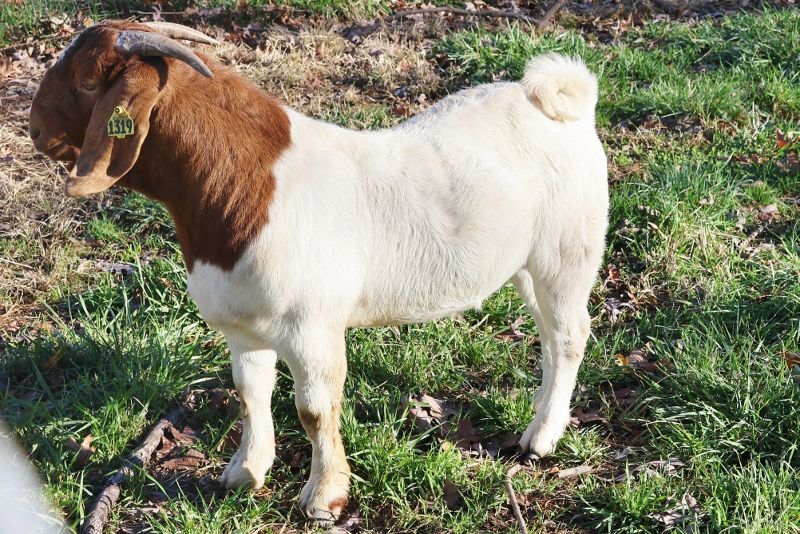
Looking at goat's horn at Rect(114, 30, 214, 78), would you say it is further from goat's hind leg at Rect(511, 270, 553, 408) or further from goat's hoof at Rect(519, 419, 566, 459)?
goat's hoof at Rect(519, 419, 566, 459)

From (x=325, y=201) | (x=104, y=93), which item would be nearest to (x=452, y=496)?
(x=325, y=201)

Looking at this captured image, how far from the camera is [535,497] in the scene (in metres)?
3.84

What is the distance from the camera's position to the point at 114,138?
3072mm

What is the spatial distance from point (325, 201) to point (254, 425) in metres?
1.06

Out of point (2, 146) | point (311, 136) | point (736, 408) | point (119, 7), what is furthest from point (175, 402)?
point (119, 7)

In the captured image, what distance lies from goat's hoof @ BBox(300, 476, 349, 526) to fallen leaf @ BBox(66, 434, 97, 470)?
3.31 feet

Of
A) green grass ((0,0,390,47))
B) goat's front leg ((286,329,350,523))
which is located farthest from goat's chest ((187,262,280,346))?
green grass ((0,0,390,47))

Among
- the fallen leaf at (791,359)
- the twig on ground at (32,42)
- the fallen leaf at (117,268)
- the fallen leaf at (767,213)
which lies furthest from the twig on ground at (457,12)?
the fallen leaf at (791,359)

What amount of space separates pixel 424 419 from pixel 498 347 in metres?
0.70

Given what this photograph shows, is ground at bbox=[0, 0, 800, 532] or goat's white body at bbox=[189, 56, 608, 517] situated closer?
goat's white body at bbox=[189, 56, 608, 517]

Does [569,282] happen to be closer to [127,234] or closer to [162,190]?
[162,190]

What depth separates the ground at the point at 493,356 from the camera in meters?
3.74

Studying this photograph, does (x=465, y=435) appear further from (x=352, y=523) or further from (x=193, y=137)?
(x=193, y=137)

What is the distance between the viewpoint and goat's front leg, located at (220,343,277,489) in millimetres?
3697
